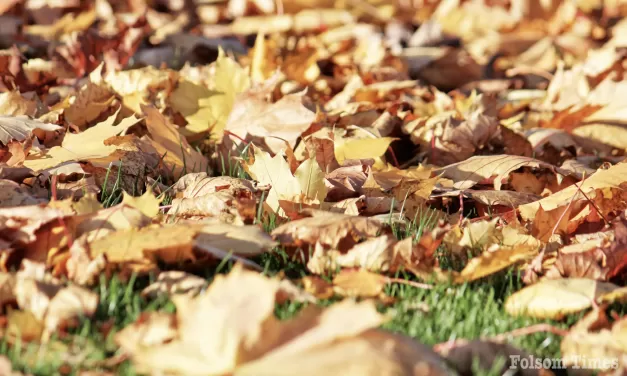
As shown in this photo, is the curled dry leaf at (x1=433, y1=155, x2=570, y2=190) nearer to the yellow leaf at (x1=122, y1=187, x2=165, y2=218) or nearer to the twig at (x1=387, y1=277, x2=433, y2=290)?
the twig at (x1=387, y1=277, x2=433, y2=290)

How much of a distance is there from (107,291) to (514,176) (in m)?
1.36

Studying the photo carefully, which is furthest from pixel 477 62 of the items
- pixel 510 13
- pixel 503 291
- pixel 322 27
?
pixel 503 291

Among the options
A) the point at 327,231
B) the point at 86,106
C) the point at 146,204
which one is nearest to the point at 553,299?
the point at 327,231

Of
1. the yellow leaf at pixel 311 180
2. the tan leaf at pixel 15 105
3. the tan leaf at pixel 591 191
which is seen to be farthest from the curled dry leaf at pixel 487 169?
the tan leaf at pixel 15 105

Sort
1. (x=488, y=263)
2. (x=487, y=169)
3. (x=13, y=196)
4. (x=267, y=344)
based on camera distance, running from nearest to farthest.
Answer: (x=267, y=344)
(x=488, y=263)
(x=13, y=196)
(x=487, y=169)

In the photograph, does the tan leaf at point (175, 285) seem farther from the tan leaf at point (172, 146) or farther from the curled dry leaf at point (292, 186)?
the tan leaf at point (172, 146)

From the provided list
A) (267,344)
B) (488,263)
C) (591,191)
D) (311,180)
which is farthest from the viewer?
(591,191)

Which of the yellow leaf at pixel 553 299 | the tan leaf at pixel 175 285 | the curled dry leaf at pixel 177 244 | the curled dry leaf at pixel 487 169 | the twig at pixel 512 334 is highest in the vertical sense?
the curled dry leaf at pixel 177 244

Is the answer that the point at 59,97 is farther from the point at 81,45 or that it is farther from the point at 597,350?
the point at 597,350

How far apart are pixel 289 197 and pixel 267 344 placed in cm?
86

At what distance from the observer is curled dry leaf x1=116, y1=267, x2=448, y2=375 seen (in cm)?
116

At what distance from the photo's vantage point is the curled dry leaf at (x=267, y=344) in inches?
45.6

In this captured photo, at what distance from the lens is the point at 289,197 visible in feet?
6.66

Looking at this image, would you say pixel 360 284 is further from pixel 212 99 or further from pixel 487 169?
pixel 212 99
